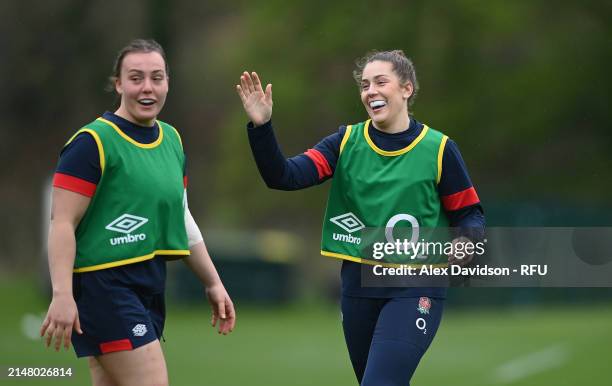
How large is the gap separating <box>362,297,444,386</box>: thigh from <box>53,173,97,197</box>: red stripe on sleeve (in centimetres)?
158

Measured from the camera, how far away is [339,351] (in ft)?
48.7

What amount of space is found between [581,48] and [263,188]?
7.84m

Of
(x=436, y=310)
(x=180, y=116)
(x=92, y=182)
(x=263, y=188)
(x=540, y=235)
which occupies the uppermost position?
(x=180, y=116)

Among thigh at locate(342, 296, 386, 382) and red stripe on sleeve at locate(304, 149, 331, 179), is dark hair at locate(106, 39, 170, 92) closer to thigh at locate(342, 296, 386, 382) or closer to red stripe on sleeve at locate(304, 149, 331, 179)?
red stripe on sleeve at locate(304, 149, 331, 179)

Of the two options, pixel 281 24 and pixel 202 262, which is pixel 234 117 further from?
pixel 202 262

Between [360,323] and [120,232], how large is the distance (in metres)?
1.39

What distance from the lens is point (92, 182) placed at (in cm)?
530

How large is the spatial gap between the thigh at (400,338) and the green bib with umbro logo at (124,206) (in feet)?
3.74

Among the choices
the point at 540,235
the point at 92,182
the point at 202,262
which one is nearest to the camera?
the point at 92,182

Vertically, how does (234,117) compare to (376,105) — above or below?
above

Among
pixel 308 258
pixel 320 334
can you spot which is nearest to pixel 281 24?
pixel 308 258

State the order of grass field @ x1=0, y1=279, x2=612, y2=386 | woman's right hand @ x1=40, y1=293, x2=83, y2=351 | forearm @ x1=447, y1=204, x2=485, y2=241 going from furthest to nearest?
grass field @ x1=0, y1=279, x2=612, y2=386
forearm @ x1=447, y1=204, x2=485, y2=241
woman's right hand @ x1=40, y1=293, x2=83, y2=351

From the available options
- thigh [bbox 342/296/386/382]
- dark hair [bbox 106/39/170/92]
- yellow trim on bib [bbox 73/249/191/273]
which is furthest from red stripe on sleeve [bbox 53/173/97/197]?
thigh [bbox 342/296/386/382]

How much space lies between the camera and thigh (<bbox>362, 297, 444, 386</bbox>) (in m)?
5.66
